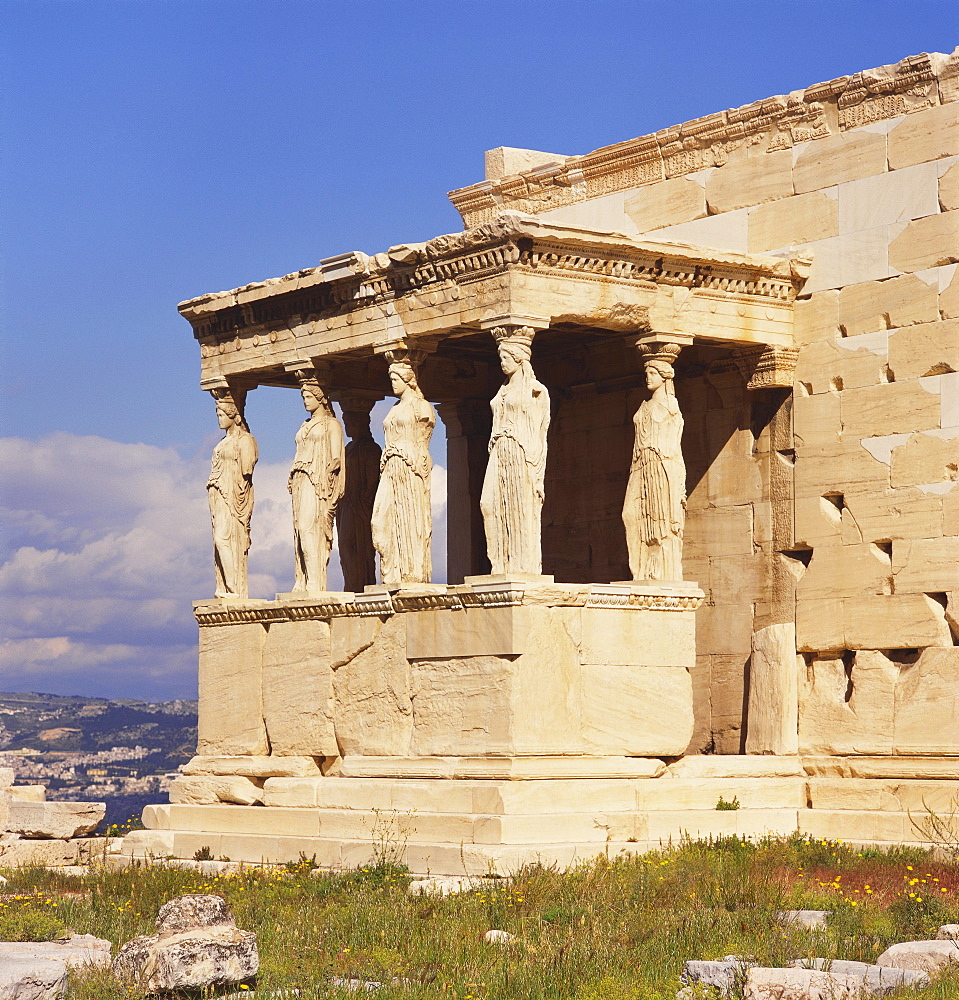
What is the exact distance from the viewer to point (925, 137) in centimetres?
1631

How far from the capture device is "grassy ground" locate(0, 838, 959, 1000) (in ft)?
36.0

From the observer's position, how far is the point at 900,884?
1373 centimetres

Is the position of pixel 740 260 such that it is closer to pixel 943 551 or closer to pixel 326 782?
pixel 943 551

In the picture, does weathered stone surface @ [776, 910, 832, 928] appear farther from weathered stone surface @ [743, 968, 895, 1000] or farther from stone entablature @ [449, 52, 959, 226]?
stone entablature @ [449, 52, 959, 226]

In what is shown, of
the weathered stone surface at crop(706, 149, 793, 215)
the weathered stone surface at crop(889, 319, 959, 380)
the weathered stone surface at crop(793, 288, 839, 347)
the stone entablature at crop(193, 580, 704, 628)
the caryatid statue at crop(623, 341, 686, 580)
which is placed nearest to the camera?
the stone entablature at crop(193, 580, 704, 628)

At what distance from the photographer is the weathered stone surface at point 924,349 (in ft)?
52.5

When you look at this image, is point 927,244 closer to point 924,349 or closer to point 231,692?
point 924,349

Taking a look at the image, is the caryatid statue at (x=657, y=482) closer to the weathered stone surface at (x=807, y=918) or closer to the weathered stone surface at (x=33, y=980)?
the weathered stone surface at (x=807, y=918)

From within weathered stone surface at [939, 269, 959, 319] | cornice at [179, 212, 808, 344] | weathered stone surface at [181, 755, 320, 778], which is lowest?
weathered stone surface at [181, 755, 320, 778]

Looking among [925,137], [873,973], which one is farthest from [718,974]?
[925,137]

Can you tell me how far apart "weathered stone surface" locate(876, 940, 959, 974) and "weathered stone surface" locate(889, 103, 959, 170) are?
290 inches

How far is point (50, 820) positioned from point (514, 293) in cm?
Answer: 738

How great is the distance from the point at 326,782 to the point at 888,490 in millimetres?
5108

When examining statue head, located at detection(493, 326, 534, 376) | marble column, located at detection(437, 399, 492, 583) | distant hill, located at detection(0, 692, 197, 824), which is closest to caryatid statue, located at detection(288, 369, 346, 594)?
marble column, located at detection(437, 399, 492, 583)
